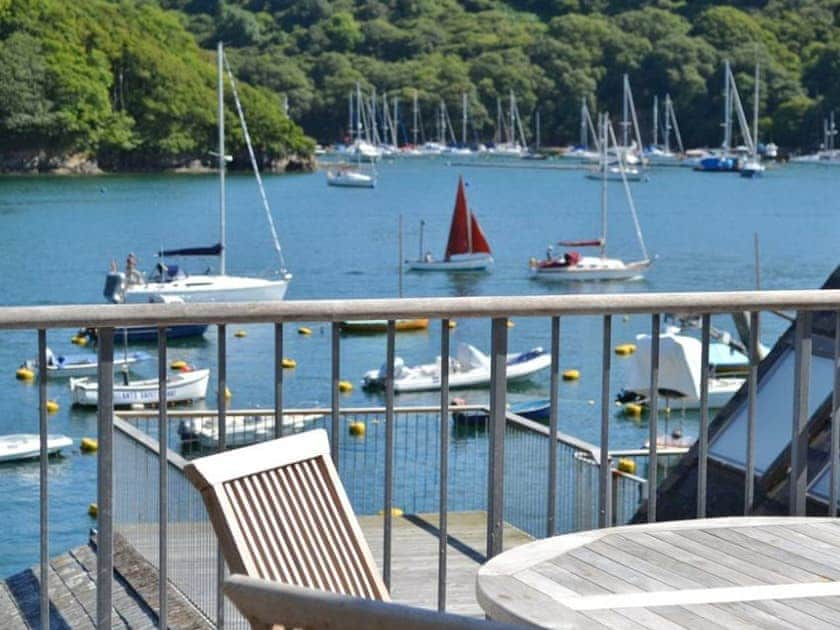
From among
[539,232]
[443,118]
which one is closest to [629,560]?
[539,232]

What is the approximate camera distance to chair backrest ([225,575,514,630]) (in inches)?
85.6

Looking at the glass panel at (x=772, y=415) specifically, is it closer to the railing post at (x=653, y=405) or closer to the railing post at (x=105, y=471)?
the railing post at (x=653, y=405)

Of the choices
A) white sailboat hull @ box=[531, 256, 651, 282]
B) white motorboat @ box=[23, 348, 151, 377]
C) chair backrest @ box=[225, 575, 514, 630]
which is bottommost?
white motorboat @ box=[23, 348, 151, 377]

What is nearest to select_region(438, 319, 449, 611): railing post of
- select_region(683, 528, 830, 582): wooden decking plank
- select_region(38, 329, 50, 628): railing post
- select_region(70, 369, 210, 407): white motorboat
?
select_region(683, 528, 830, 582): wooden decking plank

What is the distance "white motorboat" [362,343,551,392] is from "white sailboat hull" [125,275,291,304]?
11227mm

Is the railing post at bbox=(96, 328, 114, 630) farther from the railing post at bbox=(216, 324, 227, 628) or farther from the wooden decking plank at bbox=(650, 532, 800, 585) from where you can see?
the wooden decking plank at bbox=(650, 532, 800, 585)

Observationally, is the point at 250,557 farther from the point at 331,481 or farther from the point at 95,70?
the point at 95,70

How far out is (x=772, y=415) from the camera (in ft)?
20.4

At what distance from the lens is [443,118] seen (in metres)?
162

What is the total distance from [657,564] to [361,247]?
6304 centimetres

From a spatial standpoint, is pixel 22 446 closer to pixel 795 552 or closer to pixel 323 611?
pixel 795 552

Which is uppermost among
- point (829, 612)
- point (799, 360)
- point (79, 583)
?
point (799, 360)

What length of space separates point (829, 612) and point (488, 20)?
175 meters

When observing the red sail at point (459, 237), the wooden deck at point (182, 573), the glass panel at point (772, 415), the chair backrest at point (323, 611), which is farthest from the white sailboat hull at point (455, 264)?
the chair backrest at point (323, 611)
